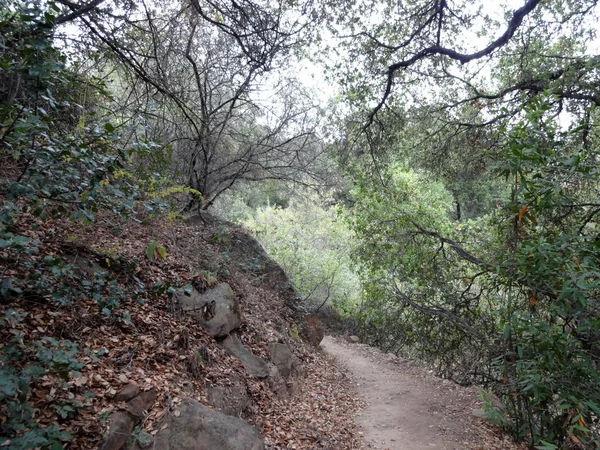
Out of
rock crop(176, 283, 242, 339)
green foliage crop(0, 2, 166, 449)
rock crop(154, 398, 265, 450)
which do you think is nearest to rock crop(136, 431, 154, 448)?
rock crop(154, 398, 265, 450)

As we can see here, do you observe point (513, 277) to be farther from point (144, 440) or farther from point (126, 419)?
point (126, 419)

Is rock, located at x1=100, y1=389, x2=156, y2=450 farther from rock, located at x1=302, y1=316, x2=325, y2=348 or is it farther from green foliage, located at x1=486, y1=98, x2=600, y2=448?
rock, located at x1=302, y1=316, x2=325, y2=348

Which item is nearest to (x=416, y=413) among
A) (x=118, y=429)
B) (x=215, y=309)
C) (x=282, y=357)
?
(x=282, y=357)

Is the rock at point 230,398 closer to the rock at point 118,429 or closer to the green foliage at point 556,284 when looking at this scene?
the rock at point 118,429

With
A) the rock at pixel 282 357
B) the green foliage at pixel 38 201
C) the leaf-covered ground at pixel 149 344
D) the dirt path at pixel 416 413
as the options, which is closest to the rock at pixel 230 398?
the leaf-covered ground at pixel 149 344

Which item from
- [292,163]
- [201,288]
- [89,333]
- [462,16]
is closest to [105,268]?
[89,333]

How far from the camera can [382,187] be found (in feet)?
32.1

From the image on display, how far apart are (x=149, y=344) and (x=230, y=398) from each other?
1.15 m

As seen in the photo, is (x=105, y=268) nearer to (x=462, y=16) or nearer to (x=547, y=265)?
(x=547, y=265)

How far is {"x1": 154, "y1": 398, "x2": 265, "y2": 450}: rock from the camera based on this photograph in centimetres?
340

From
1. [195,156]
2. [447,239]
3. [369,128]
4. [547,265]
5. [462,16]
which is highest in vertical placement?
[462,16]

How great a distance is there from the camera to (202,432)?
142 inches

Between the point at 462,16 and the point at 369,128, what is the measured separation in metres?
2.85

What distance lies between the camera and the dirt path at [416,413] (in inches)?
227
